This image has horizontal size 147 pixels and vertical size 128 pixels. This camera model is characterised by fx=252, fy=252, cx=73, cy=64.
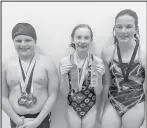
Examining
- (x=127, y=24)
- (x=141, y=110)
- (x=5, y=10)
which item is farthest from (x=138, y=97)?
(x=5, y=10)

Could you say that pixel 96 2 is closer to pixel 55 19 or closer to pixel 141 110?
pixel 55 19

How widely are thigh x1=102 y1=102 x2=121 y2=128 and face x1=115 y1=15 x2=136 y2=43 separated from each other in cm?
42

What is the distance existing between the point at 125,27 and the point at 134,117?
517 millimetres

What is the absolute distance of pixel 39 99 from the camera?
1.48 meters

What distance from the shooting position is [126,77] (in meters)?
1.47

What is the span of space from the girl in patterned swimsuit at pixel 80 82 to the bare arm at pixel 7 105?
310 mm

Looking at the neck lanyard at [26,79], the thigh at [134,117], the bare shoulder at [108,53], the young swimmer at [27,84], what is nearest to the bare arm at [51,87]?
the young swimmer at [27,84]

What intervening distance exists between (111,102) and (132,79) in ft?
0.62

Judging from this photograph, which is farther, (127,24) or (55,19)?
(55,19)

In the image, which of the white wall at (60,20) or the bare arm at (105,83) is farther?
the white wall at (60,20)

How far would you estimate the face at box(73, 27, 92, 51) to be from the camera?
4.80ft

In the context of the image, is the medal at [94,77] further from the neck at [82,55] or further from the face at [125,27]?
the face at [125,27]

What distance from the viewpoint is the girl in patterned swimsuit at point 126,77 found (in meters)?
1.44

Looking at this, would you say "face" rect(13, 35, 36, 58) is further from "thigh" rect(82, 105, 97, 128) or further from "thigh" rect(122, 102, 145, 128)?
"thigh" rect(122, 102, 145, 128)
